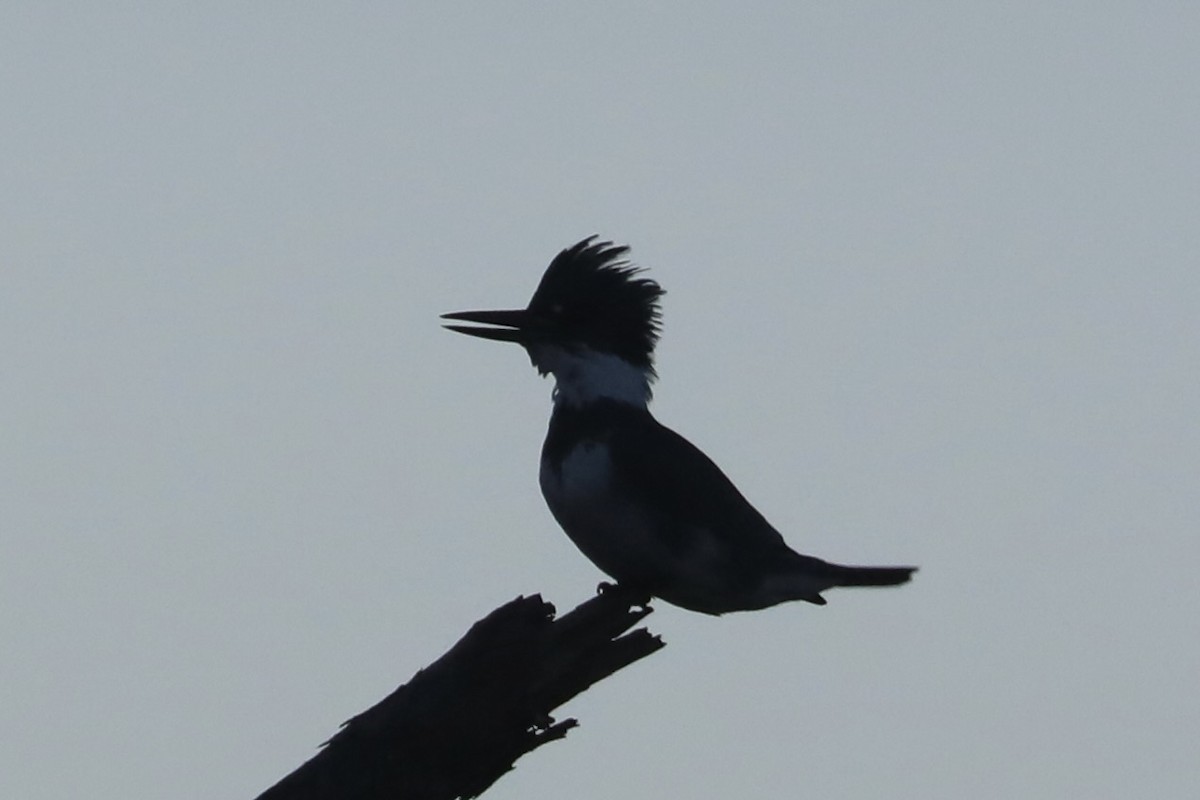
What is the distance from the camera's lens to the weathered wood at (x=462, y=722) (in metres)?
5.52

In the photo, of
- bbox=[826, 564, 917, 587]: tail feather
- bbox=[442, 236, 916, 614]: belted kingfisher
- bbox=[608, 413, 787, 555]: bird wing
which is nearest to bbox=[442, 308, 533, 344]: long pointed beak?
bbox=[442, 236, 916, 614]: belted kingfisher

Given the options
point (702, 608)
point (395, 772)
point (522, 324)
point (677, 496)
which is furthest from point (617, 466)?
point (395, 772)

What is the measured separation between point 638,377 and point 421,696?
270 centimetres

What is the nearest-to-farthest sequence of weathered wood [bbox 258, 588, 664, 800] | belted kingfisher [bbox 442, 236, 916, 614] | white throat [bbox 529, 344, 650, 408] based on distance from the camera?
weathered wood [bbox 258, 588, 664, 800]
belted kingfisher [bbox 442, 236, 916, 614]
white throat [bbox 529, 344, 650, 408]

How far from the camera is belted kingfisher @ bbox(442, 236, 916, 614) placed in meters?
6.88

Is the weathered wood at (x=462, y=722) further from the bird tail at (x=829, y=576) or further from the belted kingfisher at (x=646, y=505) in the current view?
the bird tail at (x=829, y=576)

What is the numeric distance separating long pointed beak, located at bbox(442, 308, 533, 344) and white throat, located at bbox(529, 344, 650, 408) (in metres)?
0.12

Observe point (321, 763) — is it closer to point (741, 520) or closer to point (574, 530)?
point (574, 530)

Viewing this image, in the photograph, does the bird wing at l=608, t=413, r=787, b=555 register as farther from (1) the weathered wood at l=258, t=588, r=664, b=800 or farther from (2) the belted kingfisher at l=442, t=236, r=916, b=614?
(1) the weathered wood at l=258, t=588, r=664, b=800

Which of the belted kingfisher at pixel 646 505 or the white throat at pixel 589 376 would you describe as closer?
the belted kingfisher at pixel 646 505

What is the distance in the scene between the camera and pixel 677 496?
22.7ft

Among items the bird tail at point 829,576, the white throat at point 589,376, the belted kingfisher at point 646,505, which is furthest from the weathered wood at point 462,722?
the white throat at point 589,376

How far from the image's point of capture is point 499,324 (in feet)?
26.5

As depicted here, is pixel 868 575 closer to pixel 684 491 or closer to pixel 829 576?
pixel 829 576
